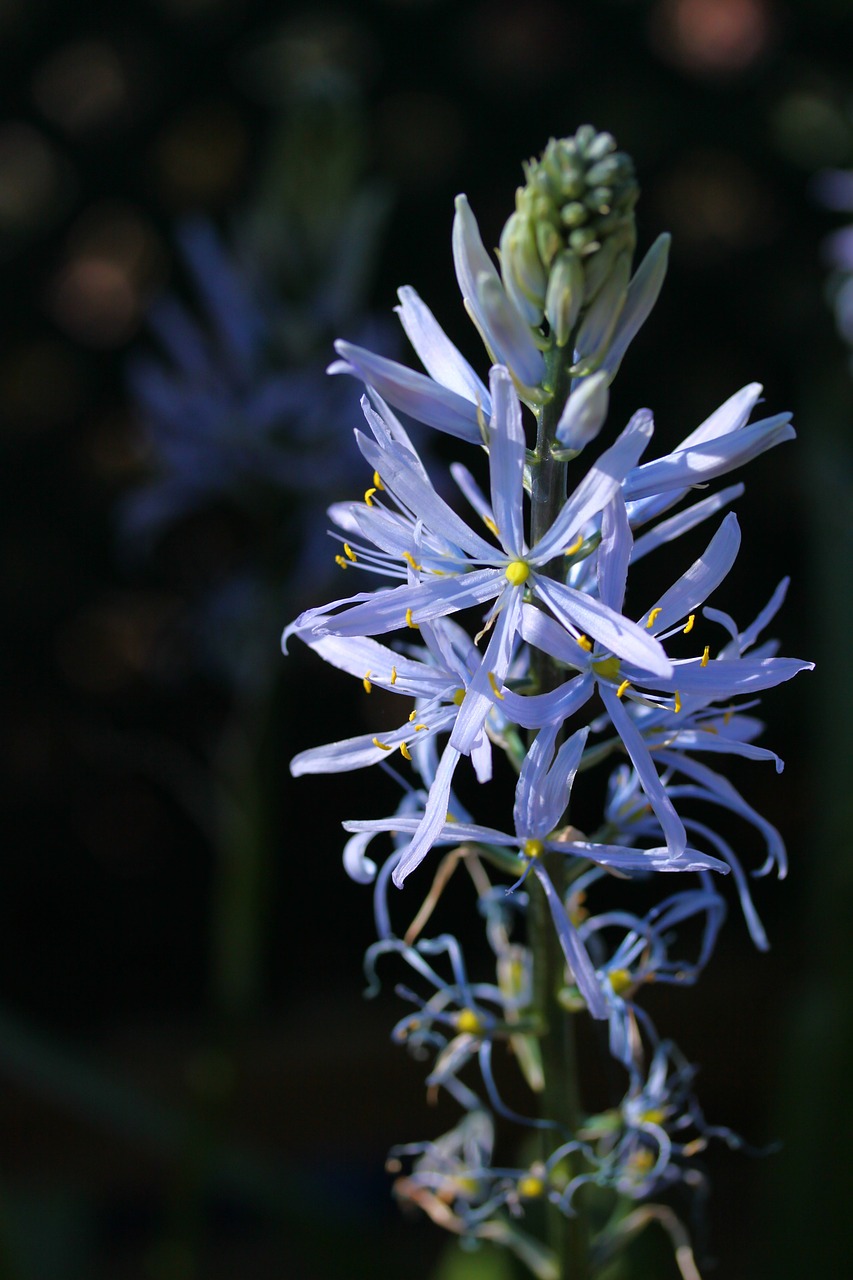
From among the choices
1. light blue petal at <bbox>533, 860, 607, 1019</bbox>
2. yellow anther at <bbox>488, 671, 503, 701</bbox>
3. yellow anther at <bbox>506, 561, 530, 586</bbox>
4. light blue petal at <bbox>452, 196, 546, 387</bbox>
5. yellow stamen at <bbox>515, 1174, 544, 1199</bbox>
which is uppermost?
light blue petal at <bbox>452, 196, 546, 387</bbox>

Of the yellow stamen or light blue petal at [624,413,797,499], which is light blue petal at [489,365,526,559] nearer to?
light blue petal at [624,413,797,499]

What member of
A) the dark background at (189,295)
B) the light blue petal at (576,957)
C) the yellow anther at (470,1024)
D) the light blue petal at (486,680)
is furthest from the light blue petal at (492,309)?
the dark background at (189,295)

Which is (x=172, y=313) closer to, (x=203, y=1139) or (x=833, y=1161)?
(x=203, y=1139)

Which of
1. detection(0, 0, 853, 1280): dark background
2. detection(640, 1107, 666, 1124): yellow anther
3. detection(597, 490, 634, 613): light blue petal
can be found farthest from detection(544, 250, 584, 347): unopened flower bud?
detection(0, 0, 853, 1280): dark background

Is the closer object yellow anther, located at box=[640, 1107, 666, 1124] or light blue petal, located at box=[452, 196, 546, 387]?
light blue petal, located at box=[452, 196, 546, 387]

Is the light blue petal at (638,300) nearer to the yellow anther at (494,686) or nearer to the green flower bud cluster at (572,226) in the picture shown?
the green flower bud cluster at (572,226)
